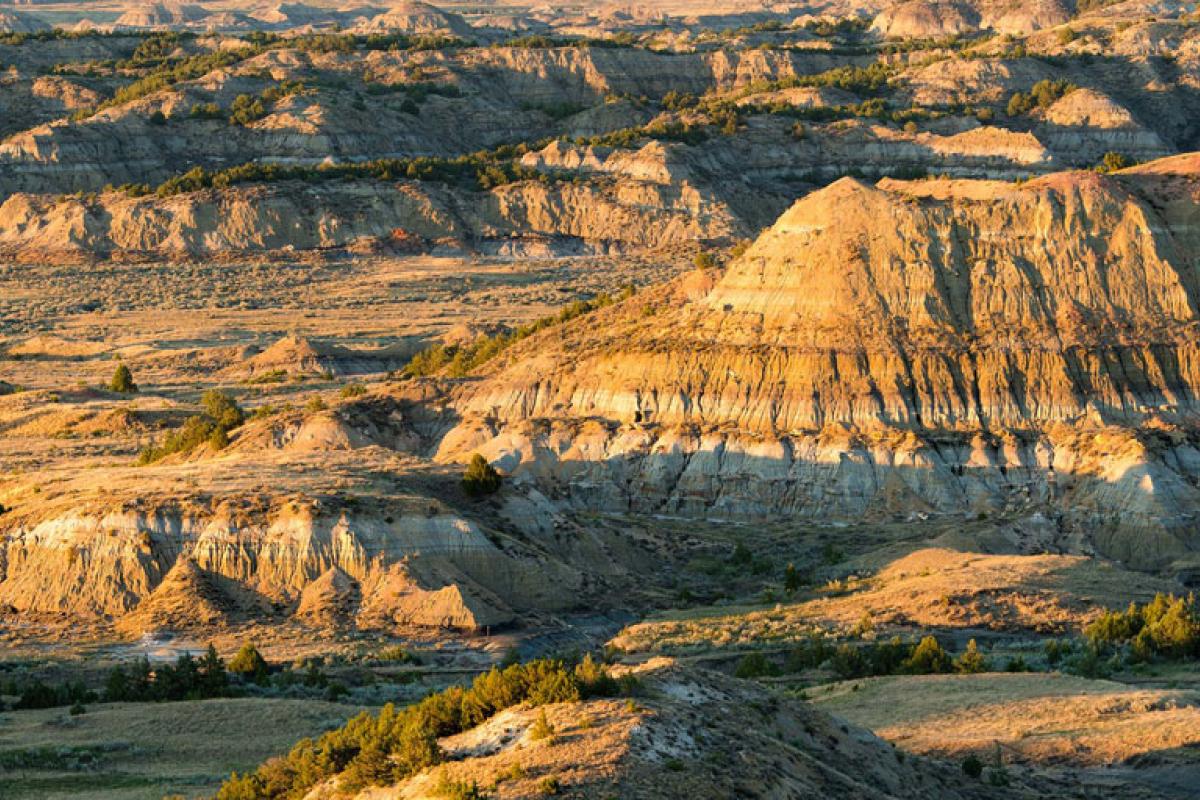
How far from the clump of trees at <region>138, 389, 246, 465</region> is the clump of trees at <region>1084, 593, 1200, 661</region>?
2644 centimetres

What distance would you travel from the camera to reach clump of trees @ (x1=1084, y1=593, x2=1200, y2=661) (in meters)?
47.3

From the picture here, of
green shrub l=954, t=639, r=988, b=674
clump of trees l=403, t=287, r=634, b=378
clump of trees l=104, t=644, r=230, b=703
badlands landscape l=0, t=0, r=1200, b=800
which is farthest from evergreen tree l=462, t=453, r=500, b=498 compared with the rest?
clump of trees l=403, t=287, r=634, b=378

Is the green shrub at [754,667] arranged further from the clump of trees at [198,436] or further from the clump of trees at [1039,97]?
the clump of trees at [1039,97]

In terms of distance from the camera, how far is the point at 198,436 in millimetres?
68812

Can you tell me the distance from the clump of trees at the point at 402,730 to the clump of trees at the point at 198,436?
123 feet

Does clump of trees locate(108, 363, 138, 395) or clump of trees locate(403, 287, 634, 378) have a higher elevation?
clump of trees locate(403, 287, 634, 378)

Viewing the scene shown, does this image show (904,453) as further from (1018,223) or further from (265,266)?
(265,266)

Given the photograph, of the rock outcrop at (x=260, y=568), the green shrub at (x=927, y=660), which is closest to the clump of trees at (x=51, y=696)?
the rock outcrop at (x=260, y=568)

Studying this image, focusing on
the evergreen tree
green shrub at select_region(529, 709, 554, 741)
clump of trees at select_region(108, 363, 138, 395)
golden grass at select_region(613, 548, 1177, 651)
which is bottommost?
clump of trees at select_region(108, 363, 138, 395)

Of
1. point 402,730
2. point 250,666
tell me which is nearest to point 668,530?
point 250,666

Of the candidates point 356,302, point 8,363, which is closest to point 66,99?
point 356,302

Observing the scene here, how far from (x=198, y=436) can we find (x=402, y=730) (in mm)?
40827

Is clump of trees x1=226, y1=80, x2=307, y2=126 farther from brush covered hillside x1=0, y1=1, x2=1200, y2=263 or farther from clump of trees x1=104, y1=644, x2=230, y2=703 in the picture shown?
clump of trees x1=104, y1=644, x2=230, y2=703

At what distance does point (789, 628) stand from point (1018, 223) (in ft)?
62.1
